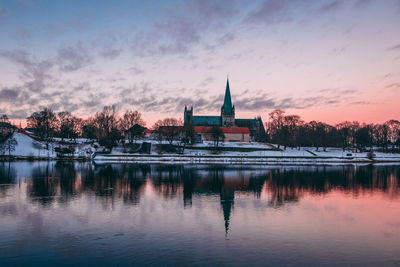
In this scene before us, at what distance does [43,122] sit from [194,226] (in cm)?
8246

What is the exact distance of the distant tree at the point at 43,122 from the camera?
8707 cm

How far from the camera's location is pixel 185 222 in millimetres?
18000

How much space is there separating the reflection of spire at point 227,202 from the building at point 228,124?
7618cm

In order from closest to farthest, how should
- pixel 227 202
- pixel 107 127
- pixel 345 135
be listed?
pixel 227 202, pixel 107 127, pixel 345 135

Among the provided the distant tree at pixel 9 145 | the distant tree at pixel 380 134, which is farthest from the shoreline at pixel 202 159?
the distant tree at pixel 380 134

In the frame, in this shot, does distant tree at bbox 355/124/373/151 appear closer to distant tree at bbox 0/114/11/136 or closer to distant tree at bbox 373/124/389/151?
distant tree at bbox 373/124/389/151

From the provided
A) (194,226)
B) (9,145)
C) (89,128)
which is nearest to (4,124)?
(89,128)

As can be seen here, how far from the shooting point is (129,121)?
9162 centimetres

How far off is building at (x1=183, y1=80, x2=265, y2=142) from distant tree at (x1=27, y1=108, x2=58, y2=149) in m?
44.7

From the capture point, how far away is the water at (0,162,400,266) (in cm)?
1255

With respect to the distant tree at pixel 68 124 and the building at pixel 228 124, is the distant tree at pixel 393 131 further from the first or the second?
the distant tree at pixel 68 124

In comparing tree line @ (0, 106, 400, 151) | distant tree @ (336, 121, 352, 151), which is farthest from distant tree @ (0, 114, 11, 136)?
distant tree @ (336, 121, 352, 151)

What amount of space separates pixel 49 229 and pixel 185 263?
832 centimetres

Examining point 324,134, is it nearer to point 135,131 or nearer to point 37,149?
point 135,131
